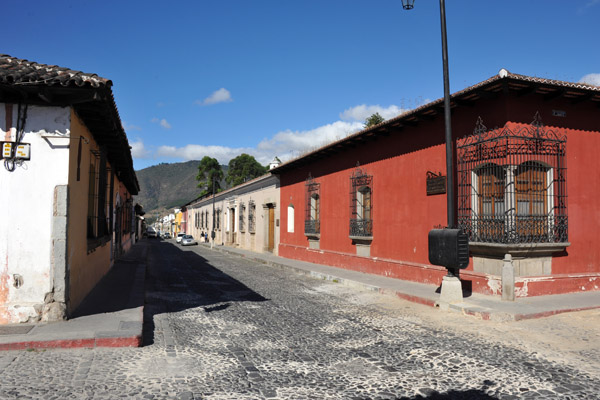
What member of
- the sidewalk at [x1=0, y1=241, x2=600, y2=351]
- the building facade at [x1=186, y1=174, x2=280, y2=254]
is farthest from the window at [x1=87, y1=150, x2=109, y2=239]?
the building facade at [x1=186, y1=174, x2=280, y2=254]

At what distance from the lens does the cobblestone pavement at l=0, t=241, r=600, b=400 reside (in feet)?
13.2

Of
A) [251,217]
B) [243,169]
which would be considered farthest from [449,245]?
[243,169]

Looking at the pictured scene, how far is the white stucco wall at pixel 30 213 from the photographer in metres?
6.04

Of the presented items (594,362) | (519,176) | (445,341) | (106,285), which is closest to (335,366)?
(445,341)

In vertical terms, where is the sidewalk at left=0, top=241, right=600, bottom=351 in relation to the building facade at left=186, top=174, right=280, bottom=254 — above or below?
below

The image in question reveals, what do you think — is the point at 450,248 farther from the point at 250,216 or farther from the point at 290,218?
the point at 250,216

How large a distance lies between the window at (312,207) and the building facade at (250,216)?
14.3ft

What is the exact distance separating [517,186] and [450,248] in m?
2.17

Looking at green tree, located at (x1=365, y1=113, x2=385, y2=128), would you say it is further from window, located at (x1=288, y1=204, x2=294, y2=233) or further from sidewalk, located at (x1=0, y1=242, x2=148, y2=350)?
sidewalk, located at (x1=0, y1=242, x2=148, y2=350)

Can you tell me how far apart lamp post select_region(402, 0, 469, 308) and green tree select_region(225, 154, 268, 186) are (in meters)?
59.4

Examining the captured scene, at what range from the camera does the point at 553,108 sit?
9.37m

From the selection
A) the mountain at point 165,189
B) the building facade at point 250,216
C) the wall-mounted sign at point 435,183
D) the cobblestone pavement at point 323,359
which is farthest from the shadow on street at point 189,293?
the mountain at point 165,189

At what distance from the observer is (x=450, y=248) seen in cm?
812

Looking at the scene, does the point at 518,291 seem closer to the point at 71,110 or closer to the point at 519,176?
the point at 519,176
